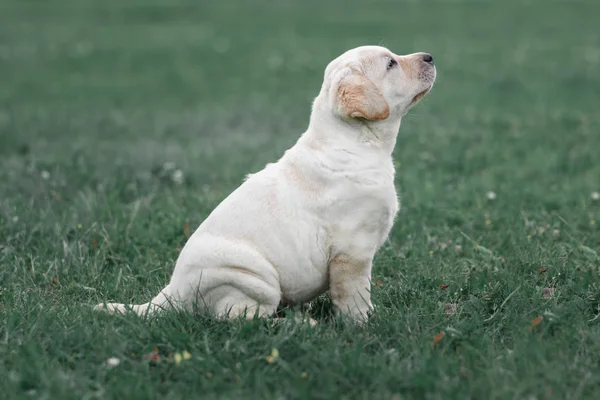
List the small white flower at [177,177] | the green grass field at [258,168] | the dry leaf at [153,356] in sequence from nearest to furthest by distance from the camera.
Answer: the green grass field at [258,168] → the dry leaf at [153,356] → the small white flower at [177,177]

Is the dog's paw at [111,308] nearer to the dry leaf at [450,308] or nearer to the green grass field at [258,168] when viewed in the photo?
the green grass field at [258,168]

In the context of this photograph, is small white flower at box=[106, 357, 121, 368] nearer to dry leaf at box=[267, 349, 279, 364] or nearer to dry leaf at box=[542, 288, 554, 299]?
dry leaf at box=[267, 349, 279, 364]

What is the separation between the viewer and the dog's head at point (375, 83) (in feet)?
13.1

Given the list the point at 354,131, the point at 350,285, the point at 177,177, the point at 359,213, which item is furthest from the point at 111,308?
the point at 177,177

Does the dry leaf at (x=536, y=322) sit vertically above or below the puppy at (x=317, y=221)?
below

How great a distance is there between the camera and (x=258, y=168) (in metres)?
7.89

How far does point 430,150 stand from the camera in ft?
27.3

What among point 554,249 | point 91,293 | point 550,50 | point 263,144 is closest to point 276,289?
point 91,293

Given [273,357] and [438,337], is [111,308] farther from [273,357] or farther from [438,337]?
[438,337]

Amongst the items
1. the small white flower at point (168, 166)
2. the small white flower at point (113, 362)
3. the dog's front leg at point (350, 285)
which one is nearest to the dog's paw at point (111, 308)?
the small white flower at point (113, 362)

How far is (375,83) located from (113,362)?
194cm

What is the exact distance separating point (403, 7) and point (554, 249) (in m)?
18.9

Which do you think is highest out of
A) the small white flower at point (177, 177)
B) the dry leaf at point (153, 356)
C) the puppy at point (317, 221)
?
the puppy at point (317, 221)

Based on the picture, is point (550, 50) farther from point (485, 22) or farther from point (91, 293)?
point (91, 293)
